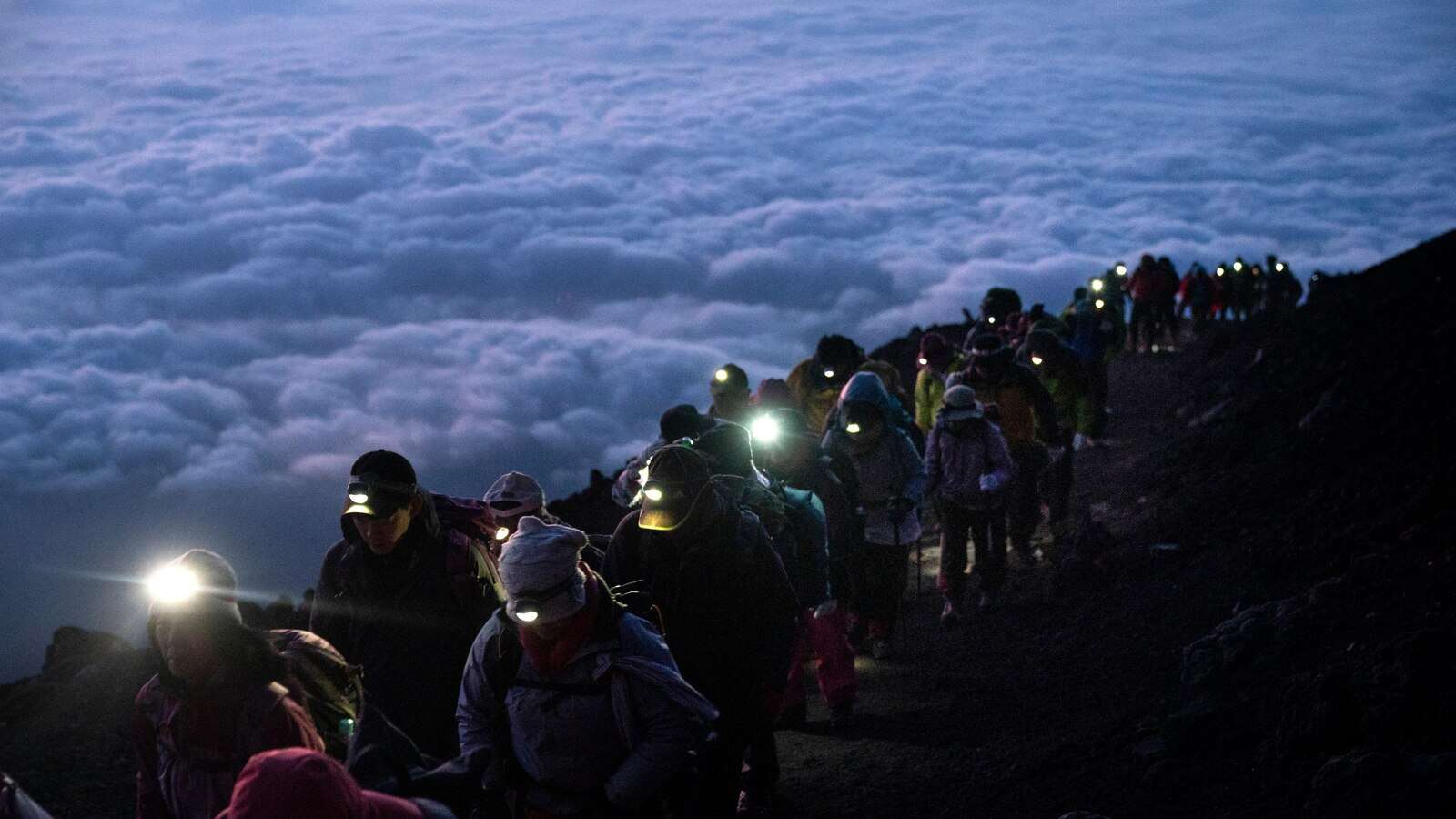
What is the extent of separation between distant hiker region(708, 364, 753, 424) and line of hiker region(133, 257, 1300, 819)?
0.02 metres

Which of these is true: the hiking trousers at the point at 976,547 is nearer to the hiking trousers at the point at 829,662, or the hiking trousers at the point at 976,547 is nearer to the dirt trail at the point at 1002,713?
the dirt trail at the point at 1002,713

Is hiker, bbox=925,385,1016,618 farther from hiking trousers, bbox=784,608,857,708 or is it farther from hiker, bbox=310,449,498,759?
hiker, bbox=310,449,498,759

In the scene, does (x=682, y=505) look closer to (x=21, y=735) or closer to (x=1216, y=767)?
(x=1216, y=767)

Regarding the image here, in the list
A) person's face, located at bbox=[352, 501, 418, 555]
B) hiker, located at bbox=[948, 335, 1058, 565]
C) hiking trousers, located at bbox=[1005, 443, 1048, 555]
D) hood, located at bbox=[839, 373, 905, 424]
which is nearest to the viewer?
person's face, located at bbox=[352, 501, 418, 555]

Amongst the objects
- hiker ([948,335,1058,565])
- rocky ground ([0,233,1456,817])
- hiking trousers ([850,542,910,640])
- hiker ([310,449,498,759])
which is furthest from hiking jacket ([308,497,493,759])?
hiker ([948,335,1058,565])

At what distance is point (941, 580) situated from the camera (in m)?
12.2

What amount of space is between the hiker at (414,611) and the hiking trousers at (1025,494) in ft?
21.1

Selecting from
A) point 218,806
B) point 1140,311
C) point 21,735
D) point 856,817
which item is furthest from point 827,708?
point 1140,311

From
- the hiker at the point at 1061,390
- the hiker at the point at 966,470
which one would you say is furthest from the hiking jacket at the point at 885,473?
the hiker at the point at 1061,390

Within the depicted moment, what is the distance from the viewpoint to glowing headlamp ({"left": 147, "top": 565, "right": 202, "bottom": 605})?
441 cm

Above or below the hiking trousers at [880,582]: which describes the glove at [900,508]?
above

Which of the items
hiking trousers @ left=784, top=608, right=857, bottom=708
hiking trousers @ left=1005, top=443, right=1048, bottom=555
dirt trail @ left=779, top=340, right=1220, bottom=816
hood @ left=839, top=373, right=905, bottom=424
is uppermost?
hood @ left=839, top=373, right=905, bottom=424

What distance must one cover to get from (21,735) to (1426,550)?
1154 centimetres

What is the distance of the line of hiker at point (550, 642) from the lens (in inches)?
174
